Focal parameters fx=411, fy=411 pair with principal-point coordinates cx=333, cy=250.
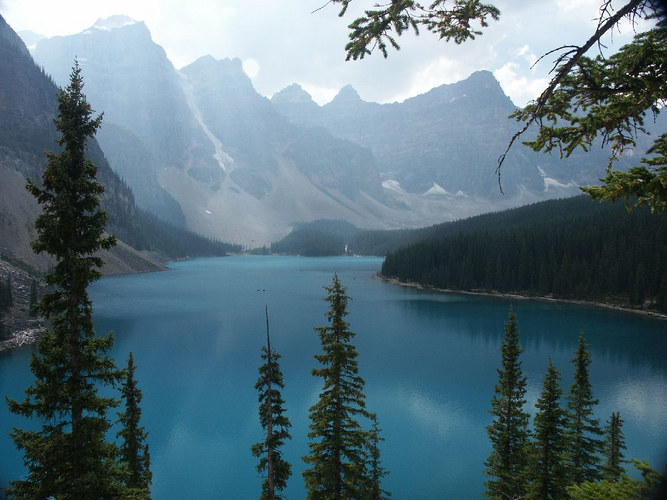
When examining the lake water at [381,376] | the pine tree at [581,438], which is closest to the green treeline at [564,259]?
the lake water at [381,376]

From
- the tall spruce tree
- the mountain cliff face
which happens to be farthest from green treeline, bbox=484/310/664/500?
the mountain cliff face

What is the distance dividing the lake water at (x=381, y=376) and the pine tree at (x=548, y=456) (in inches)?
372

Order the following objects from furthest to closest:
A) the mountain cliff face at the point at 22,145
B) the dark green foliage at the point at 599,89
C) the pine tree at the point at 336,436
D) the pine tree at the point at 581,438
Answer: the mountain cliff face at the point at 22,145, the pine tree at the point at 581,438, the pine tree at the point at 336,436, the dark green foliage at the point at 599,89

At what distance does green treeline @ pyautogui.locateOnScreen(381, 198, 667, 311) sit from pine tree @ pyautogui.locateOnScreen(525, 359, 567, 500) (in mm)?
82134

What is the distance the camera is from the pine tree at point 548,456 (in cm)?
1573

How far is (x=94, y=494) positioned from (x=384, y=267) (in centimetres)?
13460

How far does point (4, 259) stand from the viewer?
85250mm

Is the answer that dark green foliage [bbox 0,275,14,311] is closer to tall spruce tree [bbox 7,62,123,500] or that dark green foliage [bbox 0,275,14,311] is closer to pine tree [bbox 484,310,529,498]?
tall spruce tree [bbox 7,62,123,500]

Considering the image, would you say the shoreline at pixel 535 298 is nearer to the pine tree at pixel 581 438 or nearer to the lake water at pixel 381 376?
the lake water at pixel 381 376

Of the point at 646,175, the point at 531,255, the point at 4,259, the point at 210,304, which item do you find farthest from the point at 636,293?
the point at 4,259

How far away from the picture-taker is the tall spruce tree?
34.0ft

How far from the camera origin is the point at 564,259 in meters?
99.2

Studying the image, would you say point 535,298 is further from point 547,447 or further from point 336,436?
point 336,436

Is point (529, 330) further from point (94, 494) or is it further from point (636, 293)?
point (94, 494)
